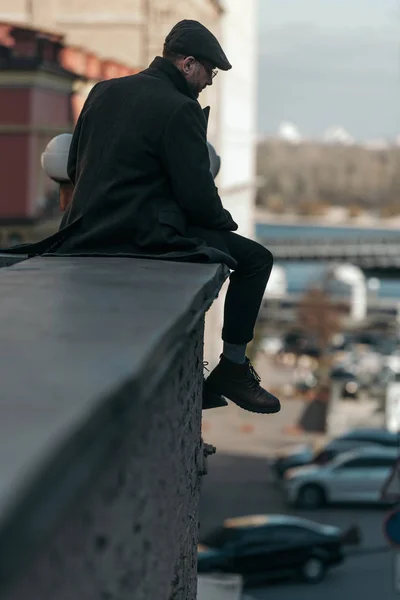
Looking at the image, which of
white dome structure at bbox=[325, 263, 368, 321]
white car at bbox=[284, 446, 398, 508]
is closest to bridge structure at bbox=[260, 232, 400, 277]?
white dome structure at bbox=[325, 263, 368, 321]

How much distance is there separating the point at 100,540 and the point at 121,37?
36474mm

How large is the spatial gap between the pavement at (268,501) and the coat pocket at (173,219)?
15.4 metres

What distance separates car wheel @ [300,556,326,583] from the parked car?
316 inches

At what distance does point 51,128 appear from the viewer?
25875 mm

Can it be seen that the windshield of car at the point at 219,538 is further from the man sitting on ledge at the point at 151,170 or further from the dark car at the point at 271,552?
the man sitting on ledge at the point at 151,170

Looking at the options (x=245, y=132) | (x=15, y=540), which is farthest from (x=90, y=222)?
(x=245, y=132)

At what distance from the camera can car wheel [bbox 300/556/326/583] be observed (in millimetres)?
21922

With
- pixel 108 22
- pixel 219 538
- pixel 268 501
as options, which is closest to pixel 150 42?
pixel 108 22

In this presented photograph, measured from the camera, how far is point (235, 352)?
15.6ft

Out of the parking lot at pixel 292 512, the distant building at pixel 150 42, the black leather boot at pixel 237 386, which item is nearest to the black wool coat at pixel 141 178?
the black leather boot at pixel 237 386

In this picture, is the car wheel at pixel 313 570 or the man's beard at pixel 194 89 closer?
the man's beard at pixel 194 89

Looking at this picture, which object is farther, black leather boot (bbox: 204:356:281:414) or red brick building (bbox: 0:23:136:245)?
red brick building (bbox: 0:23:136:245)

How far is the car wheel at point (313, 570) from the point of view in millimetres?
21922

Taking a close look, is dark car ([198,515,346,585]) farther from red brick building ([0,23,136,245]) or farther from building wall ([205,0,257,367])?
building wall ([205,0,257,367])
